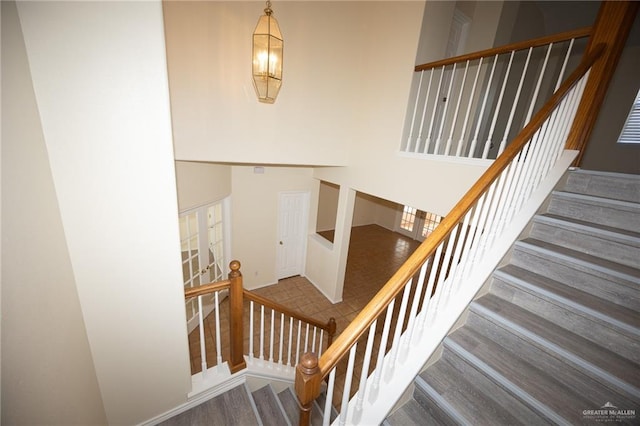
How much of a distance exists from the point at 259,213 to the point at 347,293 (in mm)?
2413

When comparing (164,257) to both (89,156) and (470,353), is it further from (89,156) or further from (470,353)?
(470,353)

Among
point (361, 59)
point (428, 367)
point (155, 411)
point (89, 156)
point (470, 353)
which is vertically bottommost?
point (155, 411)

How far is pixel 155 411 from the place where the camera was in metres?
1.79

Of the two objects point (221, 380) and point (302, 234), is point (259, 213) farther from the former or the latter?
point (221, 380)

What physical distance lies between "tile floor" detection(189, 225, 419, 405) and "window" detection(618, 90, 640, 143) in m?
Result: 4.29

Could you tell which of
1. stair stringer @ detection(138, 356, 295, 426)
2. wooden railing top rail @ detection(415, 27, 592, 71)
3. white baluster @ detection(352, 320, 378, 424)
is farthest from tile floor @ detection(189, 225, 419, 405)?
wooden railing top rail @ detection(415, 27, 592, 71)

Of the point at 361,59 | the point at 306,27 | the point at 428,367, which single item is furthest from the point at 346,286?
the point at 306,27

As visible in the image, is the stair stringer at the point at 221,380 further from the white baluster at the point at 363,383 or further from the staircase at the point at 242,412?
the white baluster at the point at 363,383

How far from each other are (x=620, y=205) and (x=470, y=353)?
1.49 metres

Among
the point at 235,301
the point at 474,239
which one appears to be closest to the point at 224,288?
the point at 235,301

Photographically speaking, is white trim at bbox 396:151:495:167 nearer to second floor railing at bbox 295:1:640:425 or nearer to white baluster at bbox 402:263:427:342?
second floor railing at bbox 295:1:640:425

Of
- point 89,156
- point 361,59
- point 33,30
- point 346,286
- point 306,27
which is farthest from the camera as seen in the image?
point 346,286

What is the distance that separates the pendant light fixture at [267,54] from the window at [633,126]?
16.4 ft

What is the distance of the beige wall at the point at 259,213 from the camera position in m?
4.30
